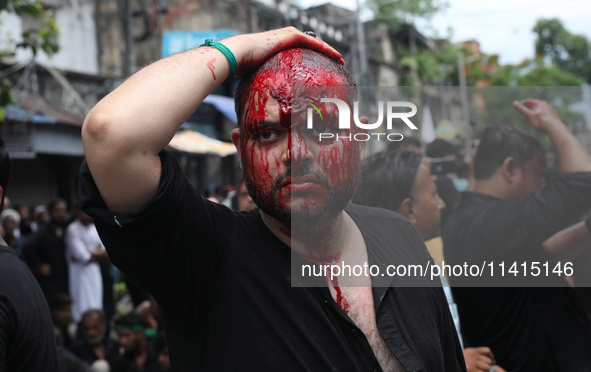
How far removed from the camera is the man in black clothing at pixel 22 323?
1.96 metres

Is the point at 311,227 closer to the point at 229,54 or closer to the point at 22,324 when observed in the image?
the point at 229,54

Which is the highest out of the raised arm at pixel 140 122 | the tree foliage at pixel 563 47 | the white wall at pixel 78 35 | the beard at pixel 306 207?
the tree foliage at pixel 563 47

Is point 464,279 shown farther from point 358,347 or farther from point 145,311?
point 145,311

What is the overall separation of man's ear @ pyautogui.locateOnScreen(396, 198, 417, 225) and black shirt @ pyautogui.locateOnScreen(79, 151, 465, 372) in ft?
1.55

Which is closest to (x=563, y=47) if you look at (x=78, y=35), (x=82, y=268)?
(x=78, y=35)

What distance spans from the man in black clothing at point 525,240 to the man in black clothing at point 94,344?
3948 millimetres

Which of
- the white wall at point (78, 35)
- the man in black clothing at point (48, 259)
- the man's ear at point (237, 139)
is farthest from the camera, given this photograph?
the white wall at point (78, 35)

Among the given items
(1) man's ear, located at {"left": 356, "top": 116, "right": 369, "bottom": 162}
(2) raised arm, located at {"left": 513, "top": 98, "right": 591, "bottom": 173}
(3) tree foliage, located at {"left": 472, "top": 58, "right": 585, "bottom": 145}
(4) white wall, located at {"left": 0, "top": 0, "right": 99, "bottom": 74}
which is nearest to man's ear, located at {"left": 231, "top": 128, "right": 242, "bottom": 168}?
(1) man's ear, located at {"left": 356, "top": 116, "right": 369, "bottom": 162}

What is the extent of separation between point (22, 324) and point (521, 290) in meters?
1.80

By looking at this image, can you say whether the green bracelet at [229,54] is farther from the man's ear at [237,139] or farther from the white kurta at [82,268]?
the white kurta at [82,268]

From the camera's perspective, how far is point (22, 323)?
200 centimetres

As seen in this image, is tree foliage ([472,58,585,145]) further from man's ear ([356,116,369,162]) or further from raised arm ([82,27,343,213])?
raised arm ([82,27,343,213])

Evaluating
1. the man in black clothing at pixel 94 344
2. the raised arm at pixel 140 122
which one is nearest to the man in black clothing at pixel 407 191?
the raised arm at pixel 140 122

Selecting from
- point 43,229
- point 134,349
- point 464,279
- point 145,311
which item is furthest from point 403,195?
point 43,229
